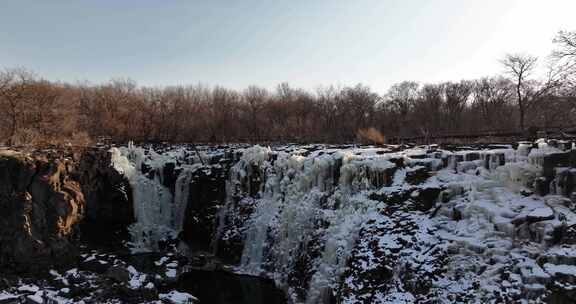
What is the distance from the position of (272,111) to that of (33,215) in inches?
1063

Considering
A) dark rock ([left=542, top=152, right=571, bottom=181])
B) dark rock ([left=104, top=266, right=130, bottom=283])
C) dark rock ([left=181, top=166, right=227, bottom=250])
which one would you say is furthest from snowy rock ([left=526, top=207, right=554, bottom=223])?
dark rock ([left=181, top=166, right=227, bottom=250])

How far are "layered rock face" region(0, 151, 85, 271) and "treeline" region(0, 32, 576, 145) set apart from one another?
435 centimetres

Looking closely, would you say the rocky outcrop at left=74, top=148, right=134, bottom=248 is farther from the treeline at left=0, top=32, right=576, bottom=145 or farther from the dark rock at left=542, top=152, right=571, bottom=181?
the dark rock at left=542, top=152, right=571, bottom=181

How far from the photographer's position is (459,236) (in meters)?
12.7

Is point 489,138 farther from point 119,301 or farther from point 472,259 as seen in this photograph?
point 119,301

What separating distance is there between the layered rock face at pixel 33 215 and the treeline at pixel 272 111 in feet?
14.3

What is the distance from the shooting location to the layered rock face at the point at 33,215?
16656 mm

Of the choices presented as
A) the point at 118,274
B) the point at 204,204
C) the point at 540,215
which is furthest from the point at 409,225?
the point at 204,204

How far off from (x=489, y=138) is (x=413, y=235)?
12811mm

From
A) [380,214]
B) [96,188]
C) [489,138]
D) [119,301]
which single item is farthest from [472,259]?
[96,188]

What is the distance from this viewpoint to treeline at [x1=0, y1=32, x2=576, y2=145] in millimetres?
23953

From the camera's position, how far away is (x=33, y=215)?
57.3ft

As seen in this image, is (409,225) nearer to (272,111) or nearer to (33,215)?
(33,215)

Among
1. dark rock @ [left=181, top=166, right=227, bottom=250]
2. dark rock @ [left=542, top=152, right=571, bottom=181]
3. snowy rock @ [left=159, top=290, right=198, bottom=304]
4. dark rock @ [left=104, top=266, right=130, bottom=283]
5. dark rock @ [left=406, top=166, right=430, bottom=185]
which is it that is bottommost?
snowy rock @ [left=159, top=290, right=198, bottom=304]
